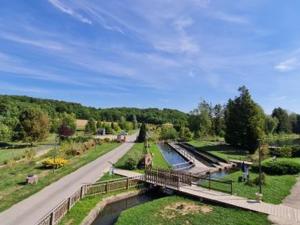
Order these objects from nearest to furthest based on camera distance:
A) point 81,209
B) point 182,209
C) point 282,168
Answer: point 81,209 → point 182,209 → point 282,168

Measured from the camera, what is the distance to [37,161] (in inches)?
1323

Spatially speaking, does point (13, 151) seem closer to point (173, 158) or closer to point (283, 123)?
point (173, 158)

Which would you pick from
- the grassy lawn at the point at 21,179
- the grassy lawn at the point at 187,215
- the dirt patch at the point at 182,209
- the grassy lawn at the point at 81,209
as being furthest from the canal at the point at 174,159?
the grassy lawn at the point at 187,215

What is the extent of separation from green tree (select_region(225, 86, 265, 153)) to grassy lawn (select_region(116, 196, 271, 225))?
101 feet

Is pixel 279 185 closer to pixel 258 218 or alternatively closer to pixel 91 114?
pixel 258 218

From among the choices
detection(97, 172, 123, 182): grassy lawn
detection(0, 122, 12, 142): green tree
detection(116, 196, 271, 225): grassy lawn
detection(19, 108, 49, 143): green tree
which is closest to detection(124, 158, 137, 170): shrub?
detection(97, 172, 123, 182): grassy lawn

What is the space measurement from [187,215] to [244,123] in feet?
115

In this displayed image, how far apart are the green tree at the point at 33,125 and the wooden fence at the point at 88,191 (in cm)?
3546

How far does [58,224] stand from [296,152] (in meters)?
36.2

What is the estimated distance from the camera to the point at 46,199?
712 inches

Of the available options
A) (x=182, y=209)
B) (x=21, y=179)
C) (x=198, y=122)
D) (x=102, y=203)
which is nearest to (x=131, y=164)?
(x=21, y=179)

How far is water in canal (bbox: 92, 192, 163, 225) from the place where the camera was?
16.7m

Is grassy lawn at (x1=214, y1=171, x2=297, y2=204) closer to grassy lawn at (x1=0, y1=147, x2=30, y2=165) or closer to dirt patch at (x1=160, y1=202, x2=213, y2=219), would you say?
dirt patch at (x1=160, y1=202, x2=213, y2=219)

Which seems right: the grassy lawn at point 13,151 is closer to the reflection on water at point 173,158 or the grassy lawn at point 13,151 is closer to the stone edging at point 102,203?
the stone edging at point 102,203
